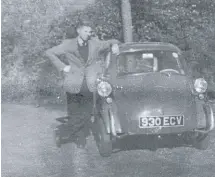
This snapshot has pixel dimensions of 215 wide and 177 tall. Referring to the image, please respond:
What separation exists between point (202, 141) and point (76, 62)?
5.75 feet

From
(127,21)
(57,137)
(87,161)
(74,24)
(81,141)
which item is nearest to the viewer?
(87,161)

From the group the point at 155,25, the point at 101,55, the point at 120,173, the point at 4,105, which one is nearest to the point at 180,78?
the point at 101,55

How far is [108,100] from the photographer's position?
15.4 ft

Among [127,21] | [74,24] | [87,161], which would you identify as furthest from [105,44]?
[74,24]

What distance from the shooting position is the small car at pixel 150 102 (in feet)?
15.1

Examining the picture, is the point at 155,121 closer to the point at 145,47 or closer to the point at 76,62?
the point at 145,47

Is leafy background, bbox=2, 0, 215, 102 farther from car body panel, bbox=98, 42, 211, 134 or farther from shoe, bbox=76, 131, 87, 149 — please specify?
car body panel, bbox=98, 42, 211, 134

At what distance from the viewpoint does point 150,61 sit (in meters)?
5.45

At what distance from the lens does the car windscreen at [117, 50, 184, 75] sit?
17.3 feet

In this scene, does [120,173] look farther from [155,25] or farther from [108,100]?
[155,25]

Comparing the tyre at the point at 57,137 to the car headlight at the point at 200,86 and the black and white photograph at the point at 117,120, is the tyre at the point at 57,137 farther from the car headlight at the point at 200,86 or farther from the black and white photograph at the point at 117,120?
the car headlight at the point at 200,86

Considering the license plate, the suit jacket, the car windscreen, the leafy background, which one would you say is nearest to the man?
the suit jacket

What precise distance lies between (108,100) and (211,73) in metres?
4.45

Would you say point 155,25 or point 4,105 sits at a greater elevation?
point 155,25
